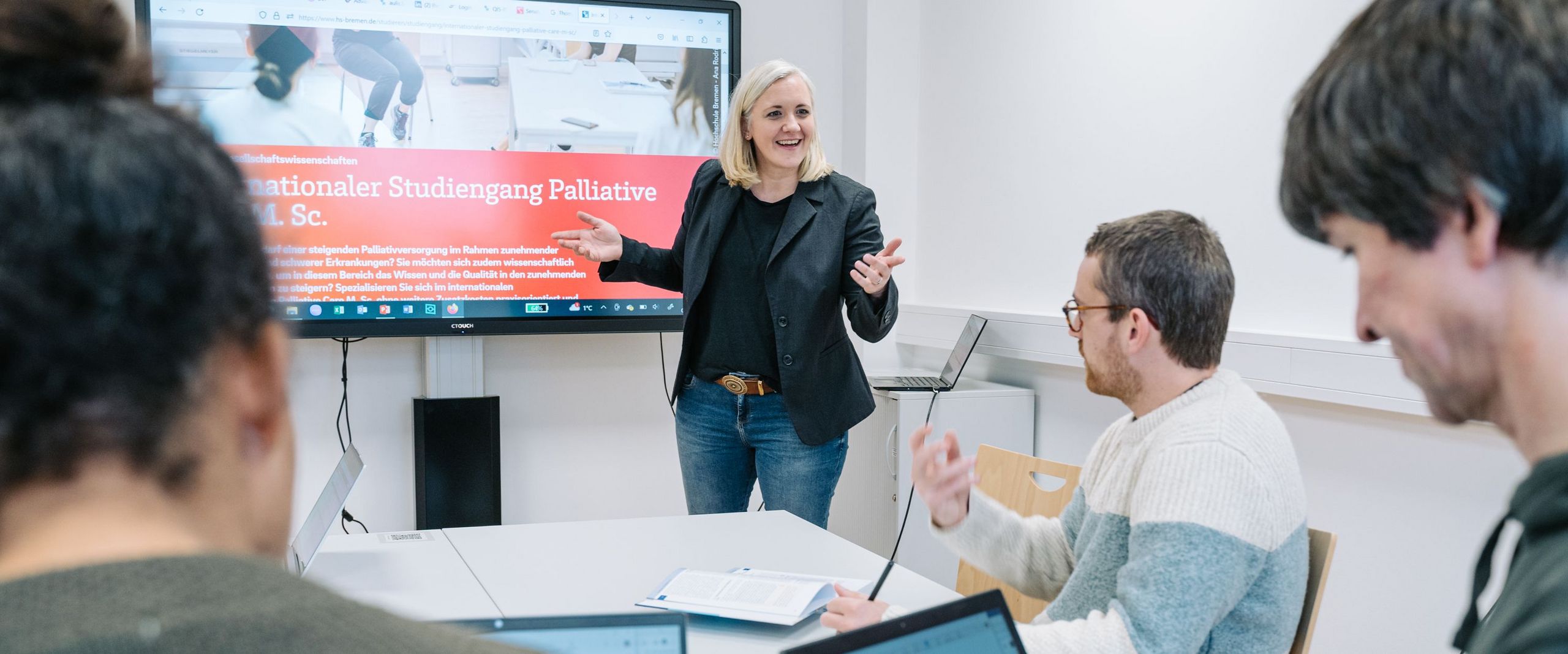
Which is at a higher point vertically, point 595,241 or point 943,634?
point 595,241

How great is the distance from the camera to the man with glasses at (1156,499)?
1311 millimetres

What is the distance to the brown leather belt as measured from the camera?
8.43ft

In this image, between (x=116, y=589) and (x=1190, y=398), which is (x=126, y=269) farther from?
(x=1190, y=398)

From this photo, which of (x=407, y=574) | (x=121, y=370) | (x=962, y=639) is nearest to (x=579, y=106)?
(x=407, y=574)

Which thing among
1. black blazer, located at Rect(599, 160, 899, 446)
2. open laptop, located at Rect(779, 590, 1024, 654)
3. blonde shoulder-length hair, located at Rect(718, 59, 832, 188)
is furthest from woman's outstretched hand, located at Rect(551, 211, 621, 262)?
open laptop, located at Rect(779, 590, 1024, 654)

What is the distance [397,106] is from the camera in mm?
3395

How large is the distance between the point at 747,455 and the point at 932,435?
0.99m

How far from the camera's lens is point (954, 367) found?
12.0ft

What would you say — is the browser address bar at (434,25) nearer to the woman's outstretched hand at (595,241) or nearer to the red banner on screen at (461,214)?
the red banner on screen at (461,214)

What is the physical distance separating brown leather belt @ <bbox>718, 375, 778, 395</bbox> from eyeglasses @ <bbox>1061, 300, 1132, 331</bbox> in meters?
1.01

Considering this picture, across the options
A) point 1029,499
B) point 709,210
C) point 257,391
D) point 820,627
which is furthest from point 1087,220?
point 257,391

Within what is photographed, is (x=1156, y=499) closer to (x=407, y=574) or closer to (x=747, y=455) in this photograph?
(x=407, y=574)

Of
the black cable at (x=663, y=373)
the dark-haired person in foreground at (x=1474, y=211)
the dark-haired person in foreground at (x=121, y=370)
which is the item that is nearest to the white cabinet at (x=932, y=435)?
the black cable at (x=663, y=373)

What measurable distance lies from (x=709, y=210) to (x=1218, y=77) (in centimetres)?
136
